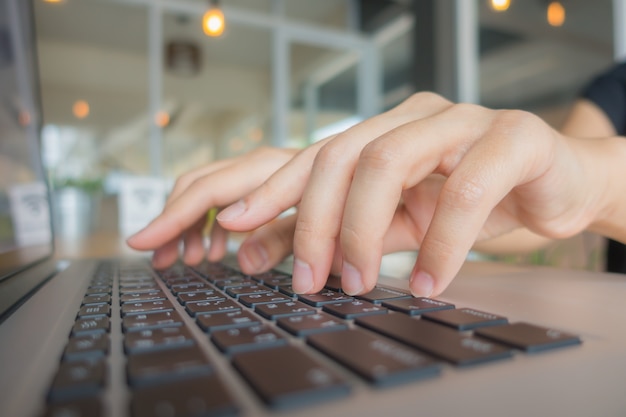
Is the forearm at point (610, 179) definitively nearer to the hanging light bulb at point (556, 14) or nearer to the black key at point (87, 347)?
the black key at point (87, 347)

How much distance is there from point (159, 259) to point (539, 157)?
51cm

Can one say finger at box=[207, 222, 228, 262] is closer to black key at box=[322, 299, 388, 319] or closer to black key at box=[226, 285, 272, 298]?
black key at box=[226, 285, 272, 298]

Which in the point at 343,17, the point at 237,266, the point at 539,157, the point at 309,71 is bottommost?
the point at 237,266

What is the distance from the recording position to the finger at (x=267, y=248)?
508 millimetres

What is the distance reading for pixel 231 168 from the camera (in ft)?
1.96

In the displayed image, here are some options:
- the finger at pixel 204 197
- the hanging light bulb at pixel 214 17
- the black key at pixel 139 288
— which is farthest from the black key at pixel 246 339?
the hanging light bulb at pixel 214 17

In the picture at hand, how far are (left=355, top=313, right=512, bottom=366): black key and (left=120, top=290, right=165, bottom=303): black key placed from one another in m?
0.18

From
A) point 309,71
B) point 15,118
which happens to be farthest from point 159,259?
point 309,71

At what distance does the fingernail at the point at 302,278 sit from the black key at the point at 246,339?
0.42 feet

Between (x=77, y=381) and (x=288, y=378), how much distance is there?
3.0 inches

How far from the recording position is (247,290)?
0.36 metres

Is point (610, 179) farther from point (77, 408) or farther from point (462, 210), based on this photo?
point (77, 408)

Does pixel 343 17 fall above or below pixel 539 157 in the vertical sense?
above

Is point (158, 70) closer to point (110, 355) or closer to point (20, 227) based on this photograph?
point (20, 227)
